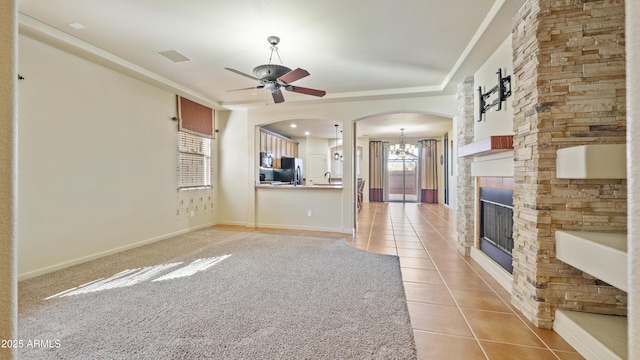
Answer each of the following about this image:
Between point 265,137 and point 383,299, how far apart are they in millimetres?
5997

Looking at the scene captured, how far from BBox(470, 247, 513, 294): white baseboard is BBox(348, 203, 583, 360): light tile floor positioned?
0.19ft

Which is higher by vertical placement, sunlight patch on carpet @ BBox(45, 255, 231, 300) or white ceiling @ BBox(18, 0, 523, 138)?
white ceiling @ BBox(18, 0, 523, 138)

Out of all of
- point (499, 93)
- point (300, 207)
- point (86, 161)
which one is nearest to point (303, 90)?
point (499, 93)

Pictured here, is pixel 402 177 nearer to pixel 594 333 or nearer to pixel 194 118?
pixel 194 118

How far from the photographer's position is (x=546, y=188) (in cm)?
194

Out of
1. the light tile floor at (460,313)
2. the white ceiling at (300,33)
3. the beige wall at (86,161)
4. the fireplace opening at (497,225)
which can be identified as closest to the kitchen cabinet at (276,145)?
the beige wall at (86,161)

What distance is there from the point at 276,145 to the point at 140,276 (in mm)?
5768

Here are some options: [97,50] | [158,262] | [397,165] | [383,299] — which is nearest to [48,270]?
[158,262]

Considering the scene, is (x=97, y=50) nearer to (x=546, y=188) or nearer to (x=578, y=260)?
(x=546, y=188)

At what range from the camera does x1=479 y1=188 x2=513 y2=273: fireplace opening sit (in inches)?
108

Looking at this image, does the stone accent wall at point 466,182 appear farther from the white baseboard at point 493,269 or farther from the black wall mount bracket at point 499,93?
the black wall mount bracket at point 499,93

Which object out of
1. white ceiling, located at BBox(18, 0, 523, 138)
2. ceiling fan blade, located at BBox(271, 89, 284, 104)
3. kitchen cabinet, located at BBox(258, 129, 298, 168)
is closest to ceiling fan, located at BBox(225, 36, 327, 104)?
ceiling fan blade, located at BBox(271, 89, 284, 104)

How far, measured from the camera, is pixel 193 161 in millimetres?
5352
